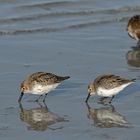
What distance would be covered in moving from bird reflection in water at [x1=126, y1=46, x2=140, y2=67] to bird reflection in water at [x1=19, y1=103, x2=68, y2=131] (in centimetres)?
302

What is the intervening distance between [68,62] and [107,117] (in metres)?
2.95

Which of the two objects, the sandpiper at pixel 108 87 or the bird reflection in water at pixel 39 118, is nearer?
the bird reflection in water at pixel 39 118

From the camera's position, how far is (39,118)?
359 inches

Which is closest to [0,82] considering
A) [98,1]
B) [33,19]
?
[33,19]

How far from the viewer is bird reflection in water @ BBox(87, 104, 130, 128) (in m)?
8.83

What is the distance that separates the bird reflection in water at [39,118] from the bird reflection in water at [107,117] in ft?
1.45

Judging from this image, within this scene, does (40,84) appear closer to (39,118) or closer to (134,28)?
(39,118)

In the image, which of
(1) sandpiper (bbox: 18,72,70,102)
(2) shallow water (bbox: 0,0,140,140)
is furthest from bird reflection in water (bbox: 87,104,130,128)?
(1) sandpiper (bbox: 18,72,70,102)

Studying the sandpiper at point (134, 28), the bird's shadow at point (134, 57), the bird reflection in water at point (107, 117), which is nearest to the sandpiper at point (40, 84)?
the bird reflection in water at point (107, 117)

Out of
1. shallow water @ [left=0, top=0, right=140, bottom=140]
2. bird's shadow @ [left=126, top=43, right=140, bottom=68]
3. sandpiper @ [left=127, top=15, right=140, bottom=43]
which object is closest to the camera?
shallow water @ [left=0, top=0, right=140, bottom=140]

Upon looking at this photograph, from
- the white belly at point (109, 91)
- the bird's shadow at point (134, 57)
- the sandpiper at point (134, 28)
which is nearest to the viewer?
the white belly at point (109, 91)

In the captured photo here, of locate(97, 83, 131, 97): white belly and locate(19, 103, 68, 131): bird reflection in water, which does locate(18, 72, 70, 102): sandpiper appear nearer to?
locate(19, 103, 68, 131): bird reflection in water

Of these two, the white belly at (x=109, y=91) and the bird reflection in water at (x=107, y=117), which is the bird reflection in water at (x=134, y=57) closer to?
the white belly at (x=109, y=91)

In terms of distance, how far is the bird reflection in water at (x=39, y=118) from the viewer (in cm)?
876
